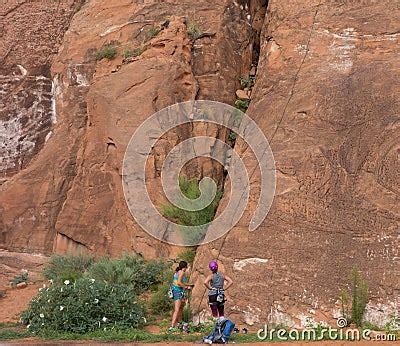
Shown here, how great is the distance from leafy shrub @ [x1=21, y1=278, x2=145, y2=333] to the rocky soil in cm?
120

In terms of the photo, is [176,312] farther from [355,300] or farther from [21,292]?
[21,292]

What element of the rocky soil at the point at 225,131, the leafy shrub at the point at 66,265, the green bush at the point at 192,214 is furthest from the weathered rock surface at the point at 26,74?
the green bush at the point at 192,214

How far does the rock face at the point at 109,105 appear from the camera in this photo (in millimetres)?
13078

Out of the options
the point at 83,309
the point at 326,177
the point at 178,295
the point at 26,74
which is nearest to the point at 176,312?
the point at 178,295

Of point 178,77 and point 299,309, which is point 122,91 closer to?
point 178,77

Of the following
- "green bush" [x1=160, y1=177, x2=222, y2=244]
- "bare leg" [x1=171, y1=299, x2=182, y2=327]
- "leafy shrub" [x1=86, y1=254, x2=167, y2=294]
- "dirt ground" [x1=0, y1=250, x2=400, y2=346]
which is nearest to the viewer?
"dirt ground" [x1=0, y1=250, x2=400, y2=346]

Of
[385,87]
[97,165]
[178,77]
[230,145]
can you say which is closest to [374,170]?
[385,87]

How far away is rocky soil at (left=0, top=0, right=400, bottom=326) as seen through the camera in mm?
9352

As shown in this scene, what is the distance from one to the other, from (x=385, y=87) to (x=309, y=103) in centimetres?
125

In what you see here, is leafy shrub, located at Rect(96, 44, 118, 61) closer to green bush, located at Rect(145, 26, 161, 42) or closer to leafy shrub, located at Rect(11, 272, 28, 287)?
green bush, located at Rect(145, 26, 161, 42)

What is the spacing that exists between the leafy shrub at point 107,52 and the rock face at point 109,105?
115mm

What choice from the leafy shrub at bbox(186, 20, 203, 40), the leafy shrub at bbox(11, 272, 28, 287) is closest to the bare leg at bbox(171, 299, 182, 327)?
the leafy shrub at bbox(11, 272, 28, 287)

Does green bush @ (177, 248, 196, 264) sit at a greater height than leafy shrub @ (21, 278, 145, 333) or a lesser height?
greater

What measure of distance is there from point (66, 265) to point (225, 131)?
14.1ft
